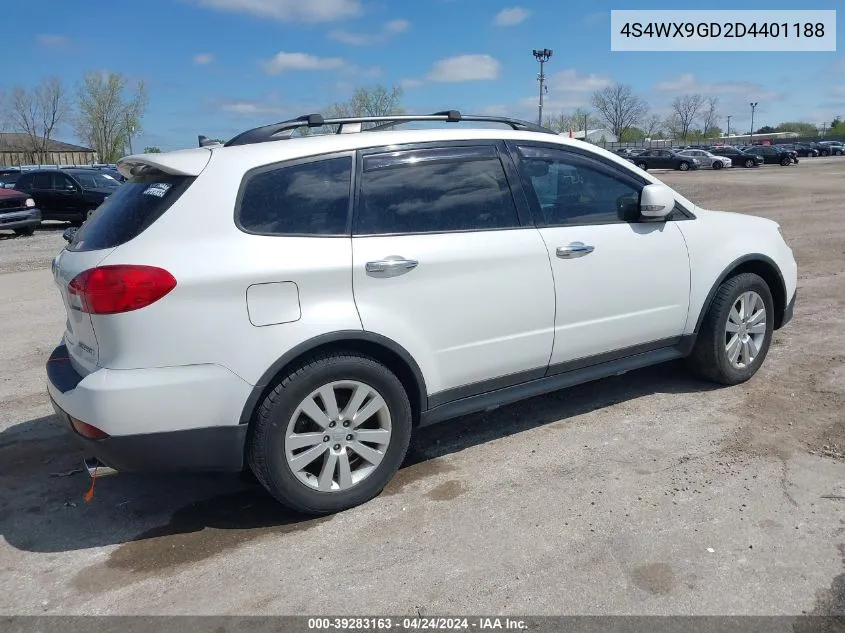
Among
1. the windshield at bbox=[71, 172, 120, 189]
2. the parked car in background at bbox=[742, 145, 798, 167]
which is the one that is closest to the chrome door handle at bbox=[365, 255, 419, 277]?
the windshield at bbox=[71, 172, 120, 189]

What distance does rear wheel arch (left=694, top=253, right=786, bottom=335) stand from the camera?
4730 millimetres

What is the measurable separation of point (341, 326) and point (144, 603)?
140cm

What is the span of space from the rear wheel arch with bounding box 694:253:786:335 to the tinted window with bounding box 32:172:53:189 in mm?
18964

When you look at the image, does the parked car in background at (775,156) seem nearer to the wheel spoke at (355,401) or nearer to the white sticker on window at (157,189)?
the wheel spoke at (355,401)

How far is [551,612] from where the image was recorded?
106 inches

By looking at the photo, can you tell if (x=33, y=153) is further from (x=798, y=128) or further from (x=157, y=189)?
(x=798, y=128)

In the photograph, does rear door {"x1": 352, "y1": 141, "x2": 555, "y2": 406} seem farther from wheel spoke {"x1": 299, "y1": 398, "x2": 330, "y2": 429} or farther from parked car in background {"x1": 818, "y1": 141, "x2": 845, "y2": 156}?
parked car in background {"x1": 818, "y1": 141, "x2": 845, "y2": 156}

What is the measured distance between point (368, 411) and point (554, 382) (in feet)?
4.17

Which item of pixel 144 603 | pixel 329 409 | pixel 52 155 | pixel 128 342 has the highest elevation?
pixel 52 155

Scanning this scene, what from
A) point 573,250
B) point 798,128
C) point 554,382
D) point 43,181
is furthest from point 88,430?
point 798,128

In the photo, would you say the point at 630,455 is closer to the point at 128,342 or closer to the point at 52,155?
the point at 128,342

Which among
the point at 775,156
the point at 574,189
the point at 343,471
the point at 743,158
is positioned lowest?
the point at 343,471

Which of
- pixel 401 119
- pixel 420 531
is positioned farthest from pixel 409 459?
pixel 401 119

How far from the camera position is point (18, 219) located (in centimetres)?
1712
